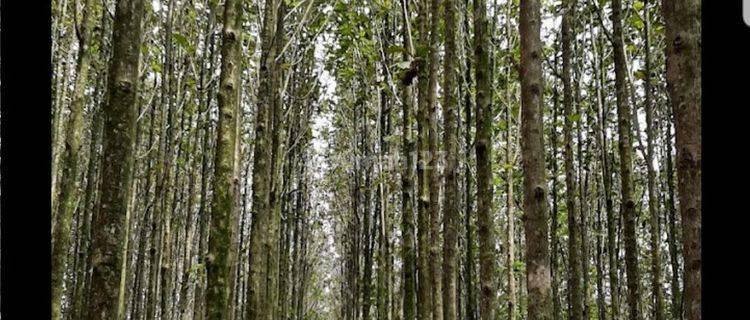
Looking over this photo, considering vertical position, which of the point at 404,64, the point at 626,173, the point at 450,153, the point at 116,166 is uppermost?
the point at 404,64

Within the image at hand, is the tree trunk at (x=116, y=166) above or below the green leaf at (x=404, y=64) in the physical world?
below

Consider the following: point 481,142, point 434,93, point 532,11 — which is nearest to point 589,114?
→ point 434,93

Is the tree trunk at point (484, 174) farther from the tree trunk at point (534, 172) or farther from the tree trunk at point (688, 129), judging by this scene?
the tree trunk at point (688, 129)

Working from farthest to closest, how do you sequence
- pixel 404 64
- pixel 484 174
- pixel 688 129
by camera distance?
pixel 404 64 < pixel 484 174 < pixel 688 129

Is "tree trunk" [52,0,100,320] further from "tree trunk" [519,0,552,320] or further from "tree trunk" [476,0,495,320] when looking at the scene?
"tree trunk" [519,0,552,320]

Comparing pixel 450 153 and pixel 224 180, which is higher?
pixel 450 153

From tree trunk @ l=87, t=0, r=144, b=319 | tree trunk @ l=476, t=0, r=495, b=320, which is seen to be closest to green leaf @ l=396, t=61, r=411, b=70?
tree trunk @ l=476, t=0, r=495, b=320

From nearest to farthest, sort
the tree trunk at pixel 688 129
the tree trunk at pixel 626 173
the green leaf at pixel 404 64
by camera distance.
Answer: the tree trunk at pixel 688 129 → the green leaf at pixel 404 64 → the tree trunk at pixel 626 173

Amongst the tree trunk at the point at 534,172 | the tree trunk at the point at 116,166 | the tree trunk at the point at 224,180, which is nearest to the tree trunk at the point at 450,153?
the tree trunk at the point at 224,180

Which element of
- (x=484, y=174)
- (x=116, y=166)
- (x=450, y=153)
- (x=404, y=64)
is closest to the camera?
(x=116, y=166)

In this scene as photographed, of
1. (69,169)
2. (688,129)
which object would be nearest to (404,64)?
(688,129)

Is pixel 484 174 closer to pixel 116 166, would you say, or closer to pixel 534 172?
pixel 534 172
